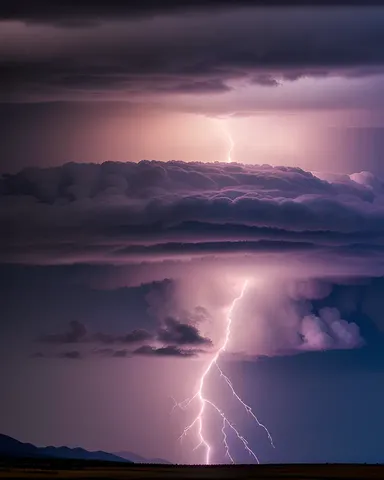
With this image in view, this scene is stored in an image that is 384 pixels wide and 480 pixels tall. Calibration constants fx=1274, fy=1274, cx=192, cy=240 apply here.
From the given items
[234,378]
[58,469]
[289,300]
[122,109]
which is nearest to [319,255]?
[289,300]

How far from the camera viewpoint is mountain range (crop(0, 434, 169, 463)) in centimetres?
1012

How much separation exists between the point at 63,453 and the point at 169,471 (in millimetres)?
872

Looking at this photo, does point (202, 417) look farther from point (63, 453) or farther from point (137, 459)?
point (63, 453)

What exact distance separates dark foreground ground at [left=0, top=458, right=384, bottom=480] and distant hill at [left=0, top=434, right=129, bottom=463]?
5 centimetres

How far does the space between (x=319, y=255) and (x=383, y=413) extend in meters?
1.36

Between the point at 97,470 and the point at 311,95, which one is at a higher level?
the point at 311,95

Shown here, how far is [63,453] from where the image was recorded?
33.3 feet

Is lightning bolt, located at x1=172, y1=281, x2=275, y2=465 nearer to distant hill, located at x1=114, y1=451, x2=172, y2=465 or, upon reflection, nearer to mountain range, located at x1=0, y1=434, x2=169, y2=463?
distant hill, located at x1=114, y1=451, x2=172, y2=465

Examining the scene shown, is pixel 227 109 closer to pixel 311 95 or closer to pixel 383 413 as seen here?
pixel 311 95

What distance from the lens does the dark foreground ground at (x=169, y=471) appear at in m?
9.77

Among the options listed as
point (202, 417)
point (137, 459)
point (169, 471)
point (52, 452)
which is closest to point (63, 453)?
point (52, 452)

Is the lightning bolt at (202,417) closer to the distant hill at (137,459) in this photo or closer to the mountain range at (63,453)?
the distant hill at (137,459)

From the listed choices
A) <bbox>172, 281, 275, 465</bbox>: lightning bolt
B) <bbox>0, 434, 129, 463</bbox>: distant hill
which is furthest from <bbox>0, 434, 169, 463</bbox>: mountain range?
<bbox>172, 281, 275, 465</bbox>: lightning bolt

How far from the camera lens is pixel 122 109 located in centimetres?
1032
